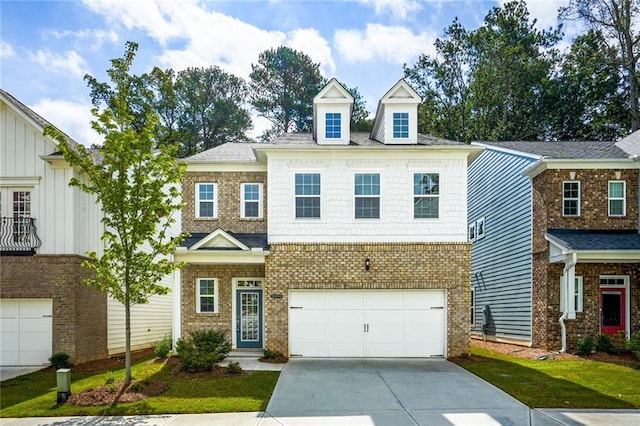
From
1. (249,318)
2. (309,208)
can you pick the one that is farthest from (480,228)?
(249,318)

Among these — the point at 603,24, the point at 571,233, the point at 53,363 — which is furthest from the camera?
the point at 603,24

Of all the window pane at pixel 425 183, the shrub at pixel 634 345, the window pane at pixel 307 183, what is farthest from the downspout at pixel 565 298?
the window pane at pixel 307 183

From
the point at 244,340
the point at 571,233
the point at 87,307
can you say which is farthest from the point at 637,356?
the point at 87,307

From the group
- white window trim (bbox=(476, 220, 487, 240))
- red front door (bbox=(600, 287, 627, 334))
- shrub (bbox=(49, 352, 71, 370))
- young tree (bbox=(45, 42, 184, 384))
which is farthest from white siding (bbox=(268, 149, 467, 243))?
white window trim (bbox=(476, 220, 487, 240))

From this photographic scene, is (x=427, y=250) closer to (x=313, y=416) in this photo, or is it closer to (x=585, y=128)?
(x=313, y=416)

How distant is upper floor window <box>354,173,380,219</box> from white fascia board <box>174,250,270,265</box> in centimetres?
310

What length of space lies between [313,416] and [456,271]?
24.2 feet

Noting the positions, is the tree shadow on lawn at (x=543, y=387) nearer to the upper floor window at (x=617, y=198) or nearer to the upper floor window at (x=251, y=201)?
the upper floor window at (x=617, y=198)

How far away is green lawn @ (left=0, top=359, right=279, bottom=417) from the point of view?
870 cm

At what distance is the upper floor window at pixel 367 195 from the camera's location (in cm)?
1434

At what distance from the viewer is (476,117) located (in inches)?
1248

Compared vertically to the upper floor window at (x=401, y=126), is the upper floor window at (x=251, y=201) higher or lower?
lower

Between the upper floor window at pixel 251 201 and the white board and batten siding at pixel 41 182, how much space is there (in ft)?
16.2

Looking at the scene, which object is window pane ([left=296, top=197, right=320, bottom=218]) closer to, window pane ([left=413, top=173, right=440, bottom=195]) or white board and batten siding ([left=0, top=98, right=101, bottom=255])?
window pane ([left=413, top=173, right=440, bottom=195])
